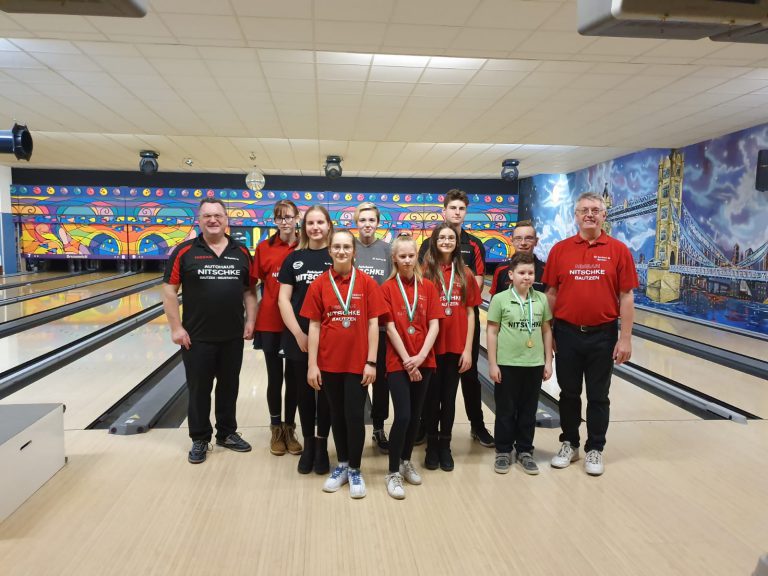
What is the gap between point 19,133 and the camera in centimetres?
302

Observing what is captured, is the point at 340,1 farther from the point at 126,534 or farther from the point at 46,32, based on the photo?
the point at 126,534

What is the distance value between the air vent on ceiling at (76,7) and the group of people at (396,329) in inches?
43.6

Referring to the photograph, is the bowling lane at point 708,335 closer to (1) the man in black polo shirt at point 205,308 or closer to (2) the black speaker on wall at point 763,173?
(2) the black speaker on wall at point 763,173

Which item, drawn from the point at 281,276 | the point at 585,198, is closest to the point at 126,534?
the point at 281,276

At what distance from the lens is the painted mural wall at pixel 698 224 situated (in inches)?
255

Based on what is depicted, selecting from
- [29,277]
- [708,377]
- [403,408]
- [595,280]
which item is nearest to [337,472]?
[403,408]

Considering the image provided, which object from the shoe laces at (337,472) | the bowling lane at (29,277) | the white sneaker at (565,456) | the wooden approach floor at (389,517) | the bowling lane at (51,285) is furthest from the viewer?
the bowling lane at (29,277)

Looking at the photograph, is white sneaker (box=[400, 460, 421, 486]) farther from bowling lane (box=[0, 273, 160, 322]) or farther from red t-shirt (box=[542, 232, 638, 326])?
bowling lane (box=[0, 273, 160, 322])

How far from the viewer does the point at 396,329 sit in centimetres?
228

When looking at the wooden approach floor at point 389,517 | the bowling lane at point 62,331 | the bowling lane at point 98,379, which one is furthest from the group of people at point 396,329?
the bowling lane at point 62,331

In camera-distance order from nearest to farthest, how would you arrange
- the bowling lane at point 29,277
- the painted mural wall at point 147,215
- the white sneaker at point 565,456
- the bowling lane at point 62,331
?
the white sneaker at point 565,456 → the bowling lane at point 62,331 → the bowling lane at point 29,277 → the painted mural wall at point 147,215

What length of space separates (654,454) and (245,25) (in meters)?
3.71

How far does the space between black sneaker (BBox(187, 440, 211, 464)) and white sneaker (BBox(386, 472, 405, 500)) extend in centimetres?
95

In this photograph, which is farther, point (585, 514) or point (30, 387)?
point (30, 387)
